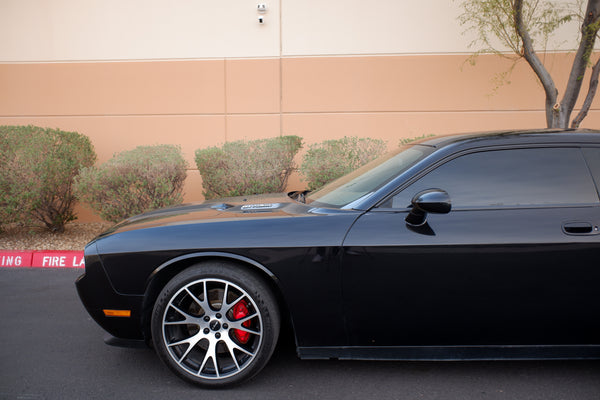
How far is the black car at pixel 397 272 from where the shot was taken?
262 cm

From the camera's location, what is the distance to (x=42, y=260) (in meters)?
5.77

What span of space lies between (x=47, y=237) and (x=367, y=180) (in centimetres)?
596

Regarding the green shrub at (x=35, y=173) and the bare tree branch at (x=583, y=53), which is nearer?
the bare tree branch at (x=583, y=53)

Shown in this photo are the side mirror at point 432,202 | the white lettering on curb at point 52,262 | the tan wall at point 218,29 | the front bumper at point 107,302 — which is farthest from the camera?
the tan wall at point 218,29

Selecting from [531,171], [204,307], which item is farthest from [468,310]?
[204,307]

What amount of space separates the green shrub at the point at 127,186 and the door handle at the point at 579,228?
5054 millimetres

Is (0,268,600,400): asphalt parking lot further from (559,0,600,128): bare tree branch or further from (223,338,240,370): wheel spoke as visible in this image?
(559,0,600,128): bare tree branch

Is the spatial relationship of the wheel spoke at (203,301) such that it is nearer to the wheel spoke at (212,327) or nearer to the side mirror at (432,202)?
the wheel spoke at (212,327)

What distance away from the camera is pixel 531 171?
282 centimetres

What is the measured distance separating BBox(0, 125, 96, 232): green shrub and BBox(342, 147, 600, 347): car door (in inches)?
222

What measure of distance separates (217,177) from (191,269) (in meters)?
3.92

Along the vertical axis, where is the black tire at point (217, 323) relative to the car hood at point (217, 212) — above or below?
below

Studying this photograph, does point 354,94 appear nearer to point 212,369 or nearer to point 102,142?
point 102,142

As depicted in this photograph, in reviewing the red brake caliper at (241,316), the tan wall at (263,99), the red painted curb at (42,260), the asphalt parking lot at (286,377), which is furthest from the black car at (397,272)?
the tan wall at (263,99)
